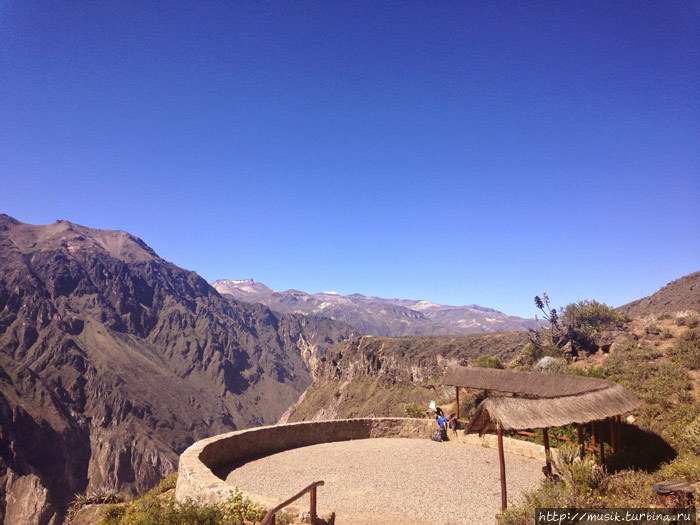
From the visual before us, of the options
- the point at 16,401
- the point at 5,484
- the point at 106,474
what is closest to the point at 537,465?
the point at 5,484

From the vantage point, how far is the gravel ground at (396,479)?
866cm

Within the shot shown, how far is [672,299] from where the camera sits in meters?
45.9

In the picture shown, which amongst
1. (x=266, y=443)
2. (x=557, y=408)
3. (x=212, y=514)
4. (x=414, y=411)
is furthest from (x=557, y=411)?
(x=414, y=411)

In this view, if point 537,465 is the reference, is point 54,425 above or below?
below

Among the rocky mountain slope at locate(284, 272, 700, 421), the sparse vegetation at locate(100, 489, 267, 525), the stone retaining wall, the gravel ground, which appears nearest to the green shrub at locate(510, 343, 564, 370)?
the rocky mountain slope at locate(284, 272, 700, 421)

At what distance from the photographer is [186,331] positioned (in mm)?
185000

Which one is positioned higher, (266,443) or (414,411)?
(266,443)

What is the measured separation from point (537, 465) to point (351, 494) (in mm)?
5831

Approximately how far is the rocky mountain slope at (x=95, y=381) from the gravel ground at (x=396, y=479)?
278 ft

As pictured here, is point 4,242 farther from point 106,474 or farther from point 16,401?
point 106,474

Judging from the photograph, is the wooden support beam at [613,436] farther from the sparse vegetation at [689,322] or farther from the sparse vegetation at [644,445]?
the sparse vegetation at [689,322]

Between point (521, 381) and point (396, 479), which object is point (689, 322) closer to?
point (521, 381)

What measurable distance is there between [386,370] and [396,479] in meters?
63.1

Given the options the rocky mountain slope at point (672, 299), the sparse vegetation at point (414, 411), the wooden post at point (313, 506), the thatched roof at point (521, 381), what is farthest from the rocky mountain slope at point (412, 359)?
the wooden post at point (313, 506)
